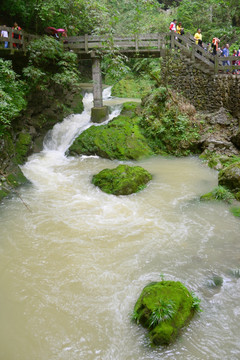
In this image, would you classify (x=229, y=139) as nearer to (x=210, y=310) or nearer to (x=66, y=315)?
(x=210, y=310)

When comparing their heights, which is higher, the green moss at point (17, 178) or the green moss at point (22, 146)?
the green moss at point (22, 146)

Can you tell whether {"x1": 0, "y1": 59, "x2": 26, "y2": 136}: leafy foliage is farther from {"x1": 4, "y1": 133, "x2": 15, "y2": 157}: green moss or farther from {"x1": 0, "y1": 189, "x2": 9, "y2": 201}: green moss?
{"x1": 0, "y1": 189, "x2": 9, "y2": 201}: green moss

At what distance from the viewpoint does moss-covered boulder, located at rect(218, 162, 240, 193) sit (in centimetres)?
961

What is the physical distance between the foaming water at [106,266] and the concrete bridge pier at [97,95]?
22.8ft

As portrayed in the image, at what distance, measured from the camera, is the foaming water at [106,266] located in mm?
4680

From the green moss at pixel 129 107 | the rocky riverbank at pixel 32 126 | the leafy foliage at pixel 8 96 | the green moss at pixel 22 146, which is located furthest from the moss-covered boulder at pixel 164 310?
the green moss at pixel 129 107

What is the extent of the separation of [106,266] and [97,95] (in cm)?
1310

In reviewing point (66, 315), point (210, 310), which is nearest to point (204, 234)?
point (210, 310)

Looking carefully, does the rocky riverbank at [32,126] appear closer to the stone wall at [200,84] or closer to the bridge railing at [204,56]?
the stone wall at [200,84]

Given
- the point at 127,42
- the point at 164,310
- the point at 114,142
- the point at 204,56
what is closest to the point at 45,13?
the point at 127,42

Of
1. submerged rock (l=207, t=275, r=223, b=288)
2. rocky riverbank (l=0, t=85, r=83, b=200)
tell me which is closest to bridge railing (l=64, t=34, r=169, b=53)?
rocky riverbank (l=0, t=85, r=83, b=200)

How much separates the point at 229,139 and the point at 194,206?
681 centimetres

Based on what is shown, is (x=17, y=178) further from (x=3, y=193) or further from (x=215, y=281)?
(x=215, y=281)

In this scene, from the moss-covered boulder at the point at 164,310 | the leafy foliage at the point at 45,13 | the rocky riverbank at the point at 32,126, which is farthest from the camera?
the leafy foliage at the point at 45,13
